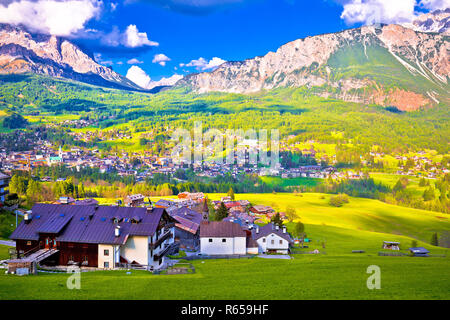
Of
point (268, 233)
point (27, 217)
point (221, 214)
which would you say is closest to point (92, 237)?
point (27, 217)

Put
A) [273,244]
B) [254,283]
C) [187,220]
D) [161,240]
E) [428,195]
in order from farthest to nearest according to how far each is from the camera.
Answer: [428,195] < [187,220] < [273,244] < [161,240] < [254,283]

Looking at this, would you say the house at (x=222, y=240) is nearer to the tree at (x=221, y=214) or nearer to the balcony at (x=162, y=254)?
the balcony at (x=162, y=254)

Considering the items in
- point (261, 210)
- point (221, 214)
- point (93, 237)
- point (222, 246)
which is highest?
point (93, 237)

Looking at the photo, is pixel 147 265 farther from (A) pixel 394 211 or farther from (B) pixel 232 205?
(A) pixel 394 211

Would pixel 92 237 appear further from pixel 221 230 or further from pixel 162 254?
pixel 221 230

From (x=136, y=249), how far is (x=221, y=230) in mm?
18314

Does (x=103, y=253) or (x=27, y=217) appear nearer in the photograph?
(x=103, y=253)

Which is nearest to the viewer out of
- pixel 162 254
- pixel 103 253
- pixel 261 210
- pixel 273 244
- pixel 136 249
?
pixel 103 253

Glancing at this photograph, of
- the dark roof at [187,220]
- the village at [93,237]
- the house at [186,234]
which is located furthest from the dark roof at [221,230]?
the village at [93,237]

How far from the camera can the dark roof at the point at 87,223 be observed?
38.7 metres

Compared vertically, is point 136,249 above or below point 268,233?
above

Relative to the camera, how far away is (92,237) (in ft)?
126
